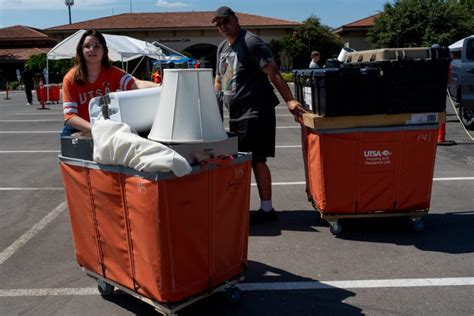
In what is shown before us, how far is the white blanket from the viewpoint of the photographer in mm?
2775

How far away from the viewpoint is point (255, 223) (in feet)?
17.2

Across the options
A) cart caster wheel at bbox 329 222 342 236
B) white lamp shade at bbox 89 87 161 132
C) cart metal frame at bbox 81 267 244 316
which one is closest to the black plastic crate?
white lamp shade at bbox 89 87 161 132

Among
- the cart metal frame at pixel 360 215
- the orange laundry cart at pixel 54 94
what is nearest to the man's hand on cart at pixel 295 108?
the cart metal frame at pixel 360 215

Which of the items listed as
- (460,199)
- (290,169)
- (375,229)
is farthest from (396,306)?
(290,169)

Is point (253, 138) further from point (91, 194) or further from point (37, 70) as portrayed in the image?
point (37, 70)

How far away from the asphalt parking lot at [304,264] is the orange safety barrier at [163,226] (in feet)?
1.15

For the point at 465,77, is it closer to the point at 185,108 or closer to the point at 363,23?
the point at 185,108

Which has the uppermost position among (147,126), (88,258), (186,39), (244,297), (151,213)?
(186,39)

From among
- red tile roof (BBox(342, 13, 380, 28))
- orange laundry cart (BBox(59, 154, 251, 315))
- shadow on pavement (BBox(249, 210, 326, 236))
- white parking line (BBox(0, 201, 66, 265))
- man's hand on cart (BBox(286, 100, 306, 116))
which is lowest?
white parking line (BBox(0, 201, 66, 265))

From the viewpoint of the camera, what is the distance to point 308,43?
44969 mm

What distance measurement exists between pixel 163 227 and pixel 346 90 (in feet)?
7.58

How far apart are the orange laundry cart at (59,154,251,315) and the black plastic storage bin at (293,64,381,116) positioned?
4.64ft

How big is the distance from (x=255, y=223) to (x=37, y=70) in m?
43.9

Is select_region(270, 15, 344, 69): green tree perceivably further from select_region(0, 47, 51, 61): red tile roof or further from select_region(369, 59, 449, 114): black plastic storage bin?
select_region(369, 59, 449, 114): black plastic storage bin
